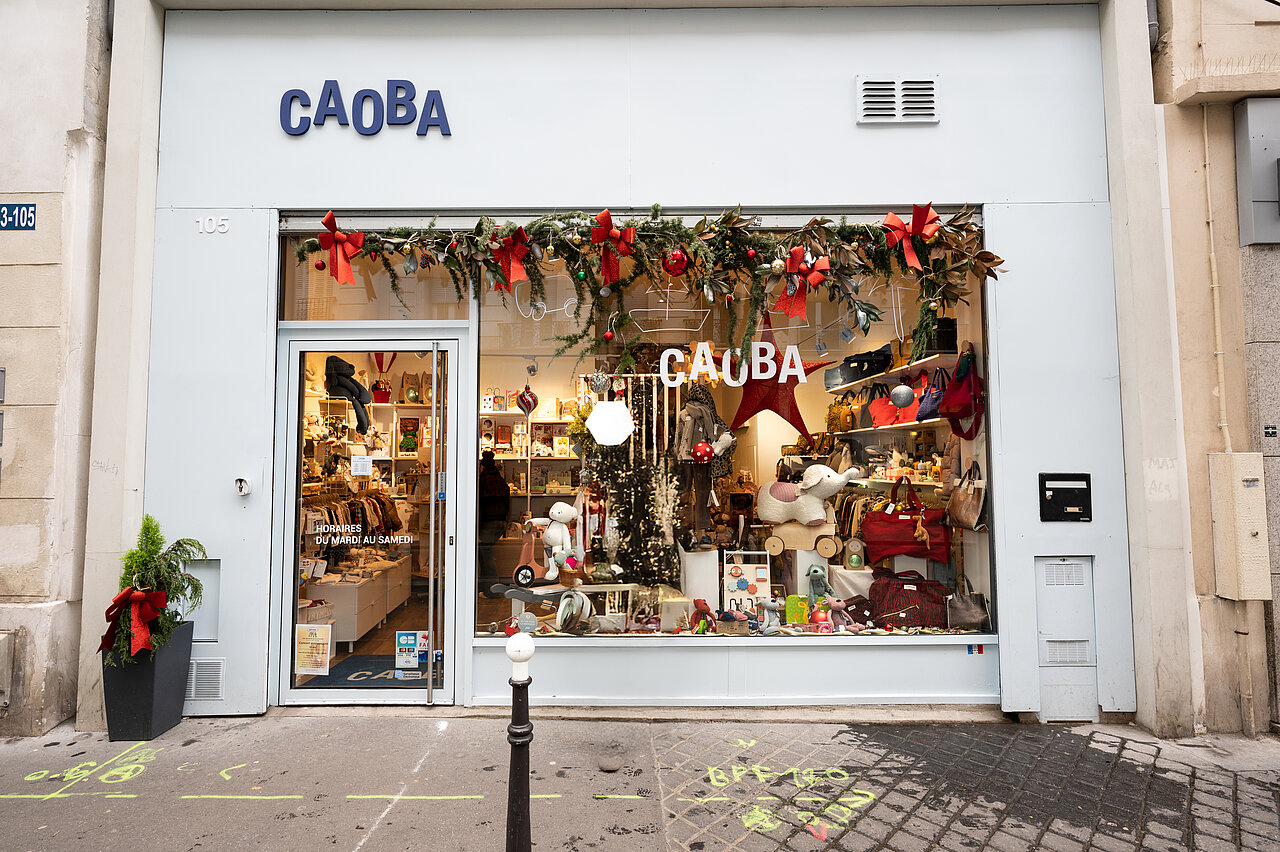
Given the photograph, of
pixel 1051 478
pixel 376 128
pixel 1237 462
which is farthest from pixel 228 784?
pixel 1237 462

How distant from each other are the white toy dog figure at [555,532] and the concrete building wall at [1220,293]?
4531 millimetres

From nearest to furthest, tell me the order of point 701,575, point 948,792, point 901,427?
point 948,792 < point 701,575 < point 901,427

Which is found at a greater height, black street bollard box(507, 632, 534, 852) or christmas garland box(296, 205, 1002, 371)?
christmas garland box(296, 205, 1002, 371)

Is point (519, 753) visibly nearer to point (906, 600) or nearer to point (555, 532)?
point (555, 532)

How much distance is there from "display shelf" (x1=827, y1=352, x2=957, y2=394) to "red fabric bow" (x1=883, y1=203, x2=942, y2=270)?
0.79 metres

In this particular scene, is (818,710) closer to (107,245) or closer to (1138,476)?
(1138,476)

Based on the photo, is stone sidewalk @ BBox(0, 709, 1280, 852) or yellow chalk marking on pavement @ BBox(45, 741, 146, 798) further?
yellow chalk marking on pavement @ BBox(45, 741, 146, 798)

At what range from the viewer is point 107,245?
4.68m

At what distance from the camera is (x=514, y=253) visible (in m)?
4.71

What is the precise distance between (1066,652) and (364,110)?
6.57 m

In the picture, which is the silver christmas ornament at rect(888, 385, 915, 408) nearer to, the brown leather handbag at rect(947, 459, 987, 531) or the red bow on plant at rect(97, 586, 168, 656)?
A: the brown leather handbag at rect(947, 459, 987, 531)

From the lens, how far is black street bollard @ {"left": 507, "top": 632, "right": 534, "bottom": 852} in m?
2.53

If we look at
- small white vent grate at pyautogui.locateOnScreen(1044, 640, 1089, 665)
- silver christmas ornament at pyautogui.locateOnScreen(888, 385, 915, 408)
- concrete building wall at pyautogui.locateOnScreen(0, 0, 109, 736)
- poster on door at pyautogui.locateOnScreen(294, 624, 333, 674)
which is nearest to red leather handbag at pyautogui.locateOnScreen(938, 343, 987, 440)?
silver christmas ornament at pyautogui.locateOnScreen(888, 385, 915, 408)

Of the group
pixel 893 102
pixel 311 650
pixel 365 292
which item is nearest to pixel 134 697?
pixel 311 650
